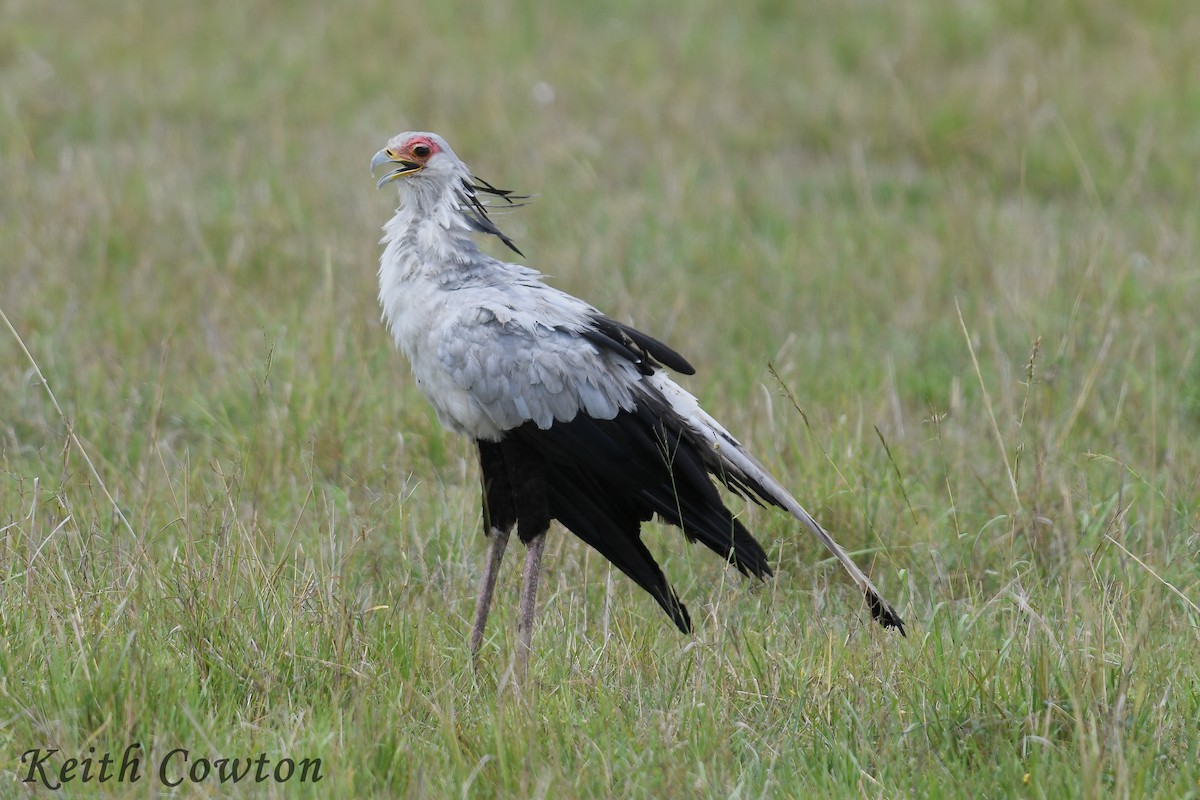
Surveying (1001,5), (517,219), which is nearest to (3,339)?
(517,219)

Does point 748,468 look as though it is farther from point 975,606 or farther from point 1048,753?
point 1048,753

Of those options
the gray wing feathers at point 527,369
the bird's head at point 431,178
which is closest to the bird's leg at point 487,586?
the gray wing feathers at point 527,369

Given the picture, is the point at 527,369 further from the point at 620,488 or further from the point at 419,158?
the point at 419,158

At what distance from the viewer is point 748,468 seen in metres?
3.86

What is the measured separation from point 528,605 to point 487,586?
21 centimetres

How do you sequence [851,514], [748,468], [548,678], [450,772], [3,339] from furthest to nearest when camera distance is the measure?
[3,339] → [851,514] → [748,468] → [548,678] → [450,772]

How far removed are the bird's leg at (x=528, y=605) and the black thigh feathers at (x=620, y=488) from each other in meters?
0.04

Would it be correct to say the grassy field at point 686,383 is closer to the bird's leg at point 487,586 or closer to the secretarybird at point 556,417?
the bird's leg at point 487,586

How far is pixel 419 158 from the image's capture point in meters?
4.14

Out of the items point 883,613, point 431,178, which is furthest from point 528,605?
point 431,178

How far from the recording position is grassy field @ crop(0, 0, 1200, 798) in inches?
126

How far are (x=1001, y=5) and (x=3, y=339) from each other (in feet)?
23.3

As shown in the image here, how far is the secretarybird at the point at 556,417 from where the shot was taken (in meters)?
3.73

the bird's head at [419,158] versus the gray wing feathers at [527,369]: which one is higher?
the bird's head at [419,158]
